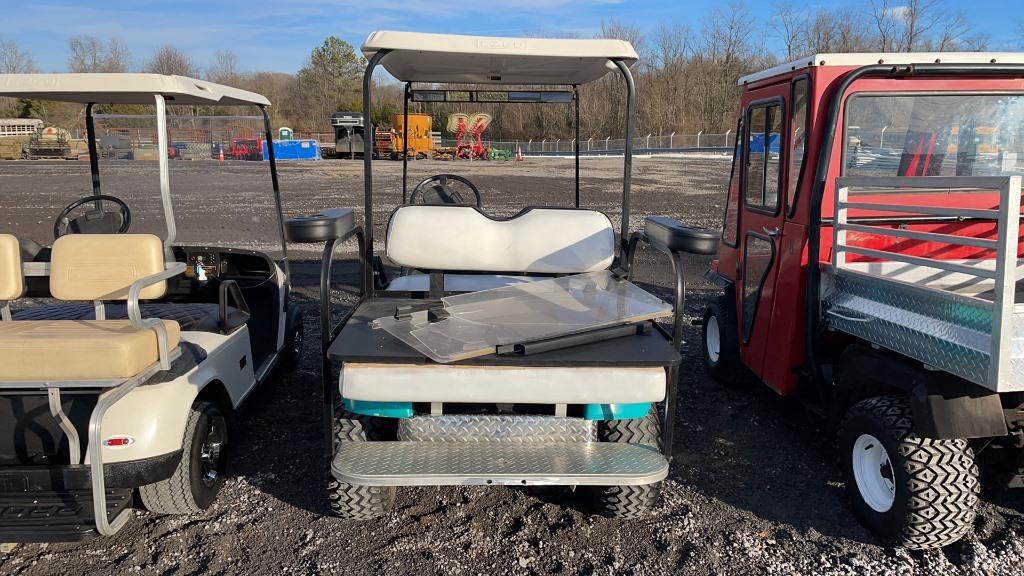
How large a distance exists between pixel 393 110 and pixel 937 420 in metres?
45.2

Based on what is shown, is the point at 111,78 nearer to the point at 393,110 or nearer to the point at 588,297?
the point at 588,297

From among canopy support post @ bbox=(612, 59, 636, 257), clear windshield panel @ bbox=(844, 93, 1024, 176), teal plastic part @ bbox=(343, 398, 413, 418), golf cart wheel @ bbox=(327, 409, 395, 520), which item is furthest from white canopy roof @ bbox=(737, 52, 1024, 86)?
golf cart wheel @ bbox=(327, 409, 395, 520)

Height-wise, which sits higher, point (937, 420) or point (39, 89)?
point (39, 89)

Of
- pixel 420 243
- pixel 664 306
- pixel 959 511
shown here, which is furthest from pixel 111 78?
pixel 959 511

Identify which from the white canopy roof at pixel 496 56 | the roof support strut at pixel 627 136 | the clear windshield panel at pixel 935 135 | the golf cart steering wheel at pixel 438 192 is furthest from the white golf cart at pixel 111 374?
the clear windshield panel at pixel 935 135

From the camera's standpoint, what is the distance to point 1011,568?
2729mm

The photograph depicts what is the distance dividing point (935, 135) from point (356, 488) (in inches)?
142

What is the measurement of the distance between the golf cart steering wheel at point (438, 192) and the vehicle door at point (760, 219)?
81.8 inches

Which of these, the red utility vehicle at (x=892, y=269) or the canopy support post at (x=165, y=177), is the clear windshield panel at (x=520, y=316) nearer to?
the red utility vehicle at (x=892, y=269)

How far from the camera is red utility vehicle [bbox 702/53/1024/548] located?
2627 millimetres

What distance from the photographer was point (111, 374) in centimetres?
256

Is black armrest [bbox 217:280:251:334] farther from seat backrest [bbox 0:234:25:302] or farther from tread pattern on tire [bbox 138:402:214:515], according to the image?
seat backrest [bbox 0:234:25:302]

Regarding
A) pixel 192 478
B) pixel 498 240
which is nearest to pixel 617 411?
pixel 498 240

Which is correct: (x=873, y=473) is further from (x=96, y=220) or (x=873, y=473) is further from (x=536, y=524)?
(x=96, y=220)
